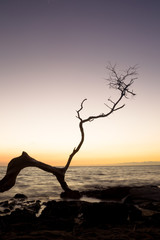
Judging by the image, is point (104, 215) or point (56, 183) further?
point (56, 183)

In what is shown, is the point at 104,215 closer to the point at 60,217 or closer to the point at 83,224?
the point at 83,224

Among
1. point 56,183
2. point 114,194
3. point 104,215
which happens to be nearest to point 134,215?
point 104,215

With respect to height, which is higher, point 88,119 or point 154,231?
point 88,119

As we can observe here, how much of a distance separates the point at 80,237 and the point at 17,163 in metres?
8.45

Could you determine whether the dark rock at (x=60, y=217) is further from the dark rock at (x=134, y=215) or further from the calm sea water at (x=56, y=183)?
the calm sea water at (x=56, y=183)

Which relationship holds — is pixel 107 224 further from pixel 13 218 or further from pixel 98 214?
pixel 13 218

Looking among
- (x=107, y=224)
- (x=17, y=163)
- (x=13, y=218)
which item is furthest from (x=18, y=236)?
(x=17, y=163)

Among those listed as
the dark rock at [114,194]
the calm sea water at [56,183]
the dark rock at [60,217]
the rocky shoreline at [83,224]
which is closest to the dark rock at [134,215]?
the rocky shoreline at [83,224]

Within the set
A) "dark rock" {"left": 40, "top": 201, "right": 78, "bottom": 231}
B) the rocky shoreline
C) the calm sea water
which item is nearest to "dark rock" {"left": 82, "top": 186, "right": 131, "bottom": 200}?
the calm sea water

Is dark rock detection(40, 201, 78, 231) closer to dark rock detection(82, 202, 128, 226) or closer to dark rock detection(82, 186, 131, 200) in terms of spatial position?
dark rock detection(82, 202, 128, 226)

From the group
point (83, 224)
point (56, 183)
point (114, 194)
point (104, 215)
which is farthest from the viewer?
point (56, 183)

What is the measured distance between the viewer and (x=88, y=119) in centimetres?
1456

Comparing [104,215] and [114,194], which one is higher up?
[104,215]

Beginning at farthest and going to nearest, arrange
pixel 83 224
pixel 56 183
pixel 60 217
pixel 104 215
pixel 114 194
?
pixel 56 183
pixel 114 194
pixel 60 217
pixel 104 215
pixel 83 224
